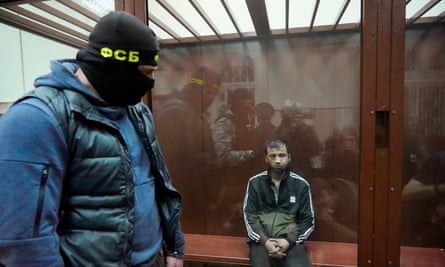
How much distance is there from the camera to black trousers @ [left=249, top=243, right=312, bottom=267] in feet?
5.15

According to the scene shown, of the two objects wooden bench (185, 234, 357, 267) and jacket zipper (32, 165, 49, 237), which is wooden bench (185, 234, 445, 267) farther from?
jacket zipper (32, 165, 49, 237)

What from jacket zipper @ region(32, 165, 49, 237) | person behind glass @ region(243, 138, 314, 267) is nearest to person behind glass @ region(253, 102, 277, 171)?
person behind glass @ region(243, 138, 314, 267)

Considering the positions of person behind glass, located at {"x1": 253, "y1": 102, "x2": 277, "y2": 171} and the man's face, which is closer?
the man's face

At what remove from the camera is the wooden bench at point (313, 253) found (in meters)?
1.58

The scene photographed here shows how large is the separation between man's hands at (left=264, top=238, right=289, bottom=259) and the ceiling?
1299 millimetres

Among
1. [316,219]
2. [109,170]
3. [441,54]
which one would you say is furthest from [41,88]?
[441,54]

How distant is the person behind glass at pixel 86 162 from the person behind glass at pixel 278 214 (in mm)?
877

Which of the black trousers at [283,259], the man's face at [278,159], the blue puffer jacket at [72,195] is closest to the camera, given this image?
the blue puffer jacket at [72,195]

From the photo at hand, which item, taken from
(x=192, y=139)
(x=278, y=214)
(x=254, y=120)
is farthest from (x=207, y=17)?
(x=278, y=214)

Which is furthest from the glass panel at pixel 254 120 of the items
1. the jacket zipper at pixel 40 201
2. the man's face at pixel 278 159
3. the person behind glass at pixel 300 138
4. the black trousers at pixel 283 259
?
the jacket zipper at pixel 40 201

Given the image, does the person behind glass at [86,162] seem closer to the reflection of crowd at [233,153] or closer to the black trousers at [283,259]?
the black trousers at [283,259]

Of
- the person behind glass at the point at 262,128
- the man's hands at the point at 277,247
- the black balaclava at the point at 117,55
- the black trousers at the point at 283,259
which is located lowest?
the black trousers at the point at 283,259

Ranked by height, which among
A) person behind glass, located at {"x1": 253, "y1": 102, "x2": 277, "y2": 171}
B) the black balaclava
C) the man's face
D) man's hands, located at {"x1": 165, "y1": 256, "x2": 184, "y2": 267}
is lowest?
man's hands, located at {"x1": 165, "y1": 256, "x2": 184, "y2": 267}

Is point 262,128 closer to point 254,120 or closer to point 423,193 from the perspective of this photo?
point 254,120
